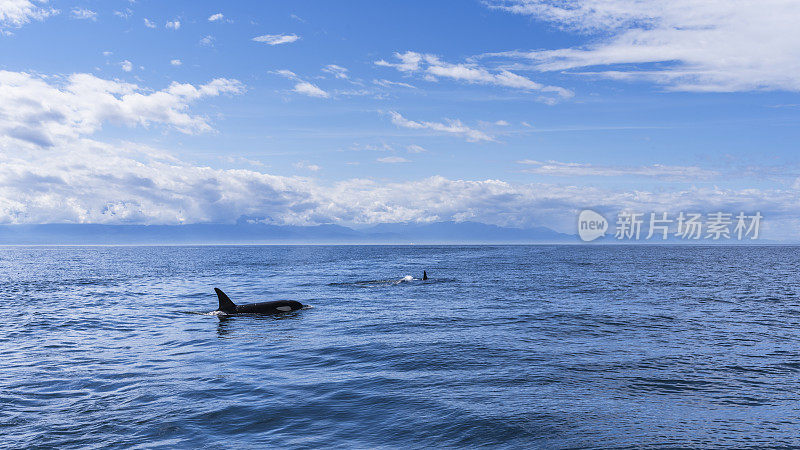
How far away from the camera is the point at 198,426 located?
11.6 metres

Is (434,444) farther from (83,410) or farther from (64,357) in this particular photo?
(64,357)

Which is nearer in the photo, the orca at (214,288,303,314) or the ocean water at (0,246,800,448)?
the ocean water at (0,246,800,448)

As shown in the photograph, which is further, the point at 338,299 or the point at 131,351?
the point at 338,299

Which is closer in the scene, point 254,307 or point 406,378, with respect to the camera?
point 406,378

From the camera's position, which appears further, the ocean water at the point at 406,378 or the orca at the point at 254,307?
the orca at the point at 254,307

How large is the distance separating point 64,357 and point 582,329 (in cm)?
2301

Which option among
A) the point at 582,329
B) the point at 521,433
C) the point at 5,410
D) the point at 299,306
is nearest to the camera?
the point at 521,433

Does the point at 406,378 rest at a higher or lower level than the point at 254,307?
higher

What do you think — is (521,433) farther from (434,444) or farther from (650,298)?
(650,298)

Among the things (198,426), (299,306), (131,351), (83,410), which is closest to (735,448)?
(198,426)

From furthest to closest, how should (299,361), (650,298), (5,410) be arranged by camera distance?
(650,298)
(299,361)
(5,410)

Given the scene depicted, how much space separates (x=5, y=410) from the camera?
12.8m

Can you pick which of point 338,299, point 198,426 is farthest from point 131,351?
point 338,299

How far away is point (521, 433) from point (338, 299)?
29.3m
